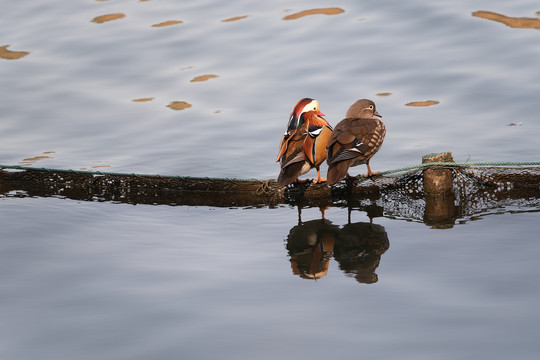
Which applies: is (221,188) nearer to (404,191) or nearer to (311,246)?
(311,246)

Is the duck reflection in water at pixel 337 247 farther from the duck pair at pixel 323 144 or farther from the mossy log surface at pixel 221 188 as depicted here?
the duck pair at pixel 323 144

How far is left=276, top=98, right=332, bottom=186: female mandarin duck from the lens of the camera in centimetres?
755

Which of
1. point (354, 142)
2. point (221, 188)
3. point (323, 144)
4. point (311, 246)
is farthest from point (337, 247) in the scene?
point (221, 188)

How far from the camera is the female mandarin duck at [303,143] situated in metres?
7.55

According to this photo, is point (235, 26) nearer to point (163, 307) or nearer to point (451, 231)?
point (451, 231)

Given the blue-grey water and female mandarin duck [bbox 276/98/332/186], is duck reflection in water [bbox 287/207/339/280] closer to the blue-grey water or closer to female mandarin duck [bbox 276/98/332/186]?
the blue-grey water

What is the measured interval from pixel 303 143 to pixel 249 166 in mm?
2443

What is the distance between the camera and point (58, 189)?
8641mm

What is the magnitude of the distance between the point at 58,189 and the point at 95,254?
182 cm

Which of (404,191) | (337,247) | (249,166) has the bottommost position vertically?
(337,247)

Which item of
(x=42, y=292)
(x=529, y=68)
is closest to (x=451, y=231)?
(x=42, y=292)

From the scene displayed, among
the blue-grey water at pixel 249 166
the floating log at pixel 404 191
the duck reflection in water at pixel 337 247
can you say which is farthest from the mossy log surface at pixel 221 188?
the duck reflection in water at pixel 337 247

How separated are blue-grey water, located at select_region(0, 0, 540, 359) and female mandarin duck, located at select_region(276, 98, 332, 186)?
470mm

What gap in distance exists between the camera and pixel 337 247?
23.3 feet
